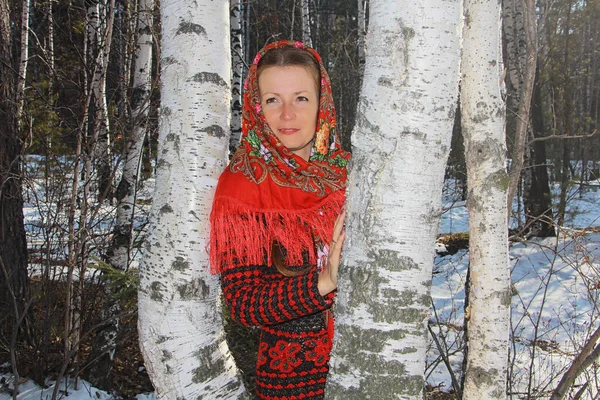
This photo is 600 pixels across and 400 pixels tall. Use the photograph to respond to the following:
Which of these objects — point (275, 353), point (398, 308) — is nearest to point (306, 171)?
point (275, 353)

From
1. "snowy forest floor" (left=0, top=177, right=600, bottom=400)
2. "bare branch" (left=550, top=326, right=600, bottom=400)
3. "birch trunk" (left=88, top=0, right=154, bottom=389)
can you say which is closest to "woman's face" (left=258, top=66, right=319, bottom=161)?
"snowy forest floor" (left=0, top=177, right=600, bottom=400)

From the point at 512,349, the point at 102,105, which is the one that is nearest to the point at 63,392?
the point at 102,105

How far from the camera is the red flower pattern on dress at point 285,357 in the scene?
163 centimetres

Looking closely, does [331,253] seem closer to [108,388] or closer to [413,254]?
[413,254]

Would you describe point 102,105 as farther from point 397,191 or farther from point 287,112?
point 397,191

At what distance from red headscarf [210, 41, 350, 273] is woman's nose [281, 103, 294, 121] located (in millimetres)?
69

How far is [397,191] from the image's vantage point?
1012 mm

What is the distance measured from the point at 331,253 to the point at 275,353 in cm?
58

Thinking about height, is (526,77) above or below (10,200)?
above

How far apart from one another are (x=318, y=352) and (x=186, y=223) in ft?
2.20

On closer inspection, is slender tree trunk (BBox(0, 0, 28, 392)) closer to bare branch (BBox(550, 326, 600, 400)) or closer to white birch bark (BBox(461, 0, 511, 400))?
white birch bark (BBox(461, 0, 511, 400))

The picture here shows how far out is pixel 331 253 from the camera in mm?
1235

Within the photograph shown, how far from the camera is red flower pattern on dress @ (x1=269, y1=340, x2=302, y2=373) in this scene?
5.34 ft

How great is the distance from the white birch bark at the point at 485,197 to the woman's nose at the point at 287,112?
66cm
